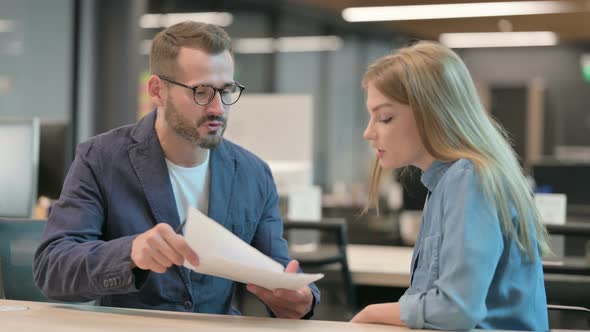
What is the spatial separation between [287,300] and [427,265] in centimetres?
44

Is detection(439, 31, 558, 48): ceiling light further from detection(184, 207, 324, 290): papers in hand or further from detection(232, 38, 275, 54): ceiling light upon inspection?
detection(184, 207, 324, 290): papers in hand

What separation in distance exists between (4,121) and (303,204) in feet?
5.60

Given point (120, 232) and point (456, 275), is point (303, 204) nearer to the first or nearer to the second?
point (120, 232)

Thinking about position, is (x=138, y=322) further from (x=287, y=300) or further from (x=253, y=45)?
(x=253, y=45)

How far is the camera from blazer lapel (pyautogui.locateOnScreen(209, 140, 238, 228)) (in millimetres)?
2271

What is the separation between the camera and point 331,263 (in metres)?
3.96

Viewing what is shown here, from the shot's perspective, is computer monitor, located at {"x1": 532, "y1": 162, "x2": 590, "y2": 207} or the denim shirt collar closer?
the denim shirt collar

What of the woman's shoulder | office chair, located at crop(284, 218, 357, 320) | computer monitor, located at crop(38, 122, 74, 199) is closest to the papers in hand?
the woman's shoulder

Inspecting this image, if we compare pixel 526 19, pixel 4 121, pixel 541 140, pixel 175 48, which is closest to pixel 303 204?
pixel 4 121

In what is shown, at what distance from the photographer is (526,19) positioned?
10.8 m

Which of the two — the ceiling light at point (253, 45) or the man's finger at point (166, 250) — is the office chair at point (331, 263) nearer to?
the man's finger at point (166, 250)

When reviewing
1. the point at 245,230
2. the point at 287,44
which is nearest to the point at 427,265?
the point at 245,230

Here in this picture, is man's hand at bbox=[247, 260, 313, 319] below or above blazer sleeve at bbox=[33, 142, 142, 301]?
below

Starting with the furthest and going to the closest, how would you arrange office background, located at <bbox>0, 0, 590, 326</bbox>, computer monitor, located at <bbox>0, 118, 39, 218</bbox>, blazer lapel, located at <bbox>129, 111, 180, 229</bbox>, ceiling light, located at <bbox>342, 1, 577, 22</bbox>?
ceiling light, located at <bbox>342, 1, 577, 22</bbox> → office background, located at <bbox>0, 0, 590, 326</bbox> → computer monitor, located at <bbox>0, 118, 39, 218</bbox> → blazer lapel, located at <bbox>129, 111, 180, 229</bbox>
